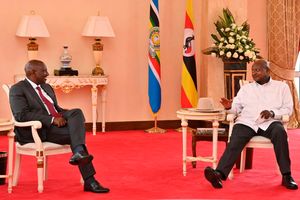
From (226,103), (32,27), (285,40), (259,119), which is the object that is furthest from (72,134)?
(285,40)

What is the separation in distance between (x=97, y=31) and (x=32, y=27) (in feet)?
3.46

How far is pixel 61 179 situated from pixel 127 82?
176 inches

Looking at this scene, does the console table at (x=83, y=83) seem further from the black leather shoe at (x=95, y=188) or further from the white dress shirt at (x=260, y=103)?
the black leather shoe at (x=95, y=188)

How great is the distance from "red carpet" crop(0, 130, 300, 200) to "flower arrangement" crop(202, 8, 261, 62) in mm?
1710

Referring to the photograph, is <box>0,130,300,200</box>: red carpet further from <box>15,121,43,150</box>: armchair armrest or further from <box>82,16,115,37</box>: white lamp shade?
<box>82,16,115,37</box>: white lamp shade

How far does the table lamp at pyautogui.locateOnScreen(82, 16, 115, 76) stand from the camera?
9.73m

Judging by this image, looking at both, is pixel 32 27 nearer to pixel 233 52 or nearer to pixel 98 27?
pixel 98 27

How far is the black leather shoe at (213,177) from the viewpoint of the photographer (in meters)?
5.83

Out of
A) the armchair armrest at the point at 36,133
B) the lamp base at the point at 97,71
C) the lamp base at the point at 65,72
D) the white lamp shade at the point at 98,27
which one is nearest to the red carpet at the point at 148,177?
the armchair armrest at the point at 36,133

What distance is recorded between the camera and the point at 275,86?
642 centimetres

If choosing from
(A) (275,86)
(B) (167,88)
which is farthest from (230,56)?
(A) (275,86)

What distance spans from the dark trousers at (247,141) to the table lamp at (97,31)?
4.10 meters

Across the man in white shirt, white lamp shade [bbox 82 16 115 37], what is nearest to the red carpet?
the man in white shirt

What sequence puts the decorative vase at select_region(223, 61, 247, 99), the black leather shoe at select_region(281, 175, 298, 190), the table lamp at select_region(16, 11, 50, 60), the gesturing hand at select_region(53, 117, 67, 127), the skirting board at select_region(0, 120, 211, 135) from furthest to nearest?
1. the skirting board at select_region(0, 120, 211, 135)
2. the decorative vase at select_region(223, 61, 247, 99)
3. the table lamp at select_region(16, 11, 50, 60)
4. the black leather shoe at select_region(281, 175, 298, 190)
5. the gesturing hand at select_region(53, 117, 67, 127)
